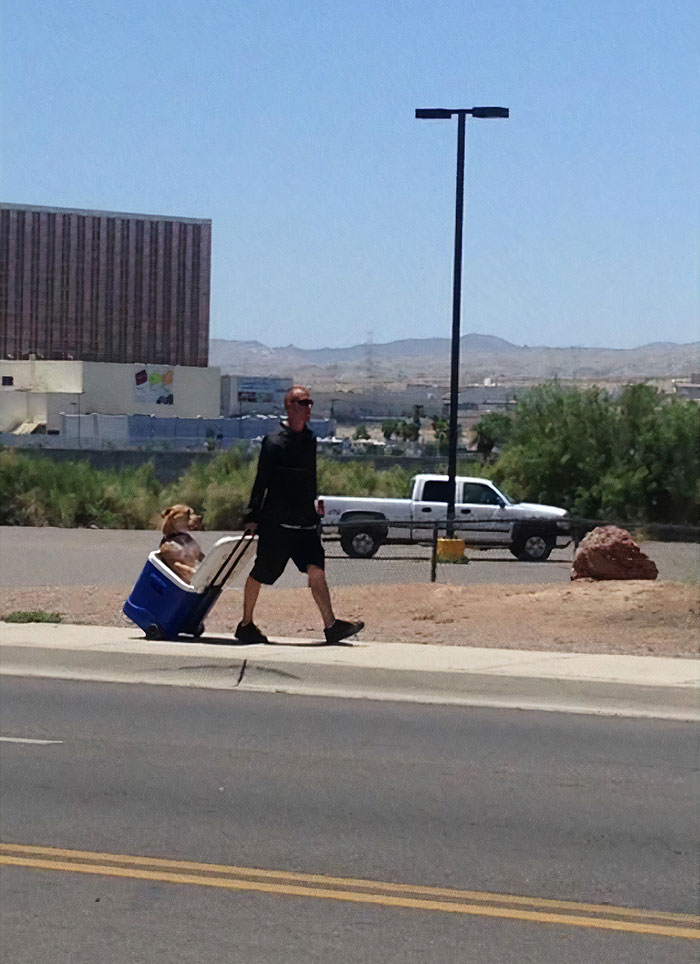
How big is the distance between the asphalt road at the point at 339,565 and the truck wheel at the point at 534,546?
0.31 metres

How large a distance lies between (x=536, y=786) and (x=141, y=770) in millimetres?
2235

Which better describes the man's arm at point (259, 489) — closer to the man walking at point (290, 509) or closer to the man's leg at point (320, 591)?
the man walking at point (290, 509)

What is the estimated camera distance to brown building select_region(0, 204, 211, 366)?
161m

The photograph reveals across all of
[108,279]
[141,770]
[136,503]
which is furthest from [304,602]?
[108,279]

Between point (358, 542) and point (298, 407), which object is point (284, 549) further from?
point (358, 542)

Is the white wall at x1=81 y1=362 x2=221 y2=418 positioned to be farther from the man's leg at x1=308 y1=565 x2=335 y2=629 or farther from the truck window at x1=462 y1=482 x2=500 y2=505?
the man's leg at x1=308 y1=565 x2=335 y2=629

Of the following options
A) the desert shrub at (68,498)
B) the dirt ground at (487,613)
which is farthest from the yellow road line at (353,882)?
the desert shrub at (68,498)

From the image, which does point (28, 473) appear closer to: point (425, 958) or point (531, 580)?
point (531, 580)

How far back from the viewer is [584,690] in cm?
1068

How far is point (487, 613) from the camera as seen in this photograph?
15.7 m

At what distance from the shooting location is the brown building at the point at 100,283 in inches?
6344

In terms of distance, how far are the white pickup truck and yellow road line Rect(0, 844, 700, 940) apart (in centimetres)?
1894

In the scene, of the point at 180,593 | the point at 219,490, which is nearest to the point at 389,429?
the point at 219,490

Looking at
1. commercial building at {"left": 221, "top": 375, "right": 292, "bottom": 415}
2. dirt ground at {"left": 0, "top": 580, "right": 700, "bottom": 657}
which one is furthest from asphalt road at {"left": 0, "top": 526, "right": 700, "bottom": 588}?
commercial building at {"left": 221, "top": 375, "right": 292, "bottom": 415}
